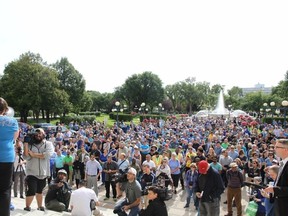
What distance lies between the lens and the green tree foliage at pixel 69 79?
55.6m

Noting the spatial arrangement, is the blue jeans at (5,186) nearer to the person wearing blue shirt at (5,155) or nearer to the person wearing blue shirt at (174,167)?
the person wearing blue shirt at (5,155)

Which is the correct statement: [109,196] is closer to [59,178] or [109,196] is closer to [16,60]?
[59,178]

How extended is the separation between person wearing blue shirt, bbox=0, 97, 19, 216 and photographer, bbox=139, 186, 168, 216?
2.38 metres

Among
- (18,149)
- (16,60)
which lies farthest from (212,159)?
(16,60)

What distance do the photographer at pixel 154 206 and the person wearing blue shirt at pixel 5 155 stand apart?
238 cm

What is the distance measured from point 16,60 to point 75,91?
42.4 feet

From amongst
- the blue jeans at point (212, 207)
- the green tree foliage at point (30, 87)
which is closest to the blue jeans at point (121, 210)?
the blue jeans at point (212, 207)

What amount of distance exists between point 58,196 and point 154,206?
9.35ft

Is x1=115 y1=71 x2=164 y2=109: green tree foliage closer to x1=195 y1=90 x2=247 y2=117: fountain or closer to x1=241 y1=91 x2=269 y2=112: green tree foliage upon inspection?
x1=195 y1=90 x2=247 y2=117: fountain

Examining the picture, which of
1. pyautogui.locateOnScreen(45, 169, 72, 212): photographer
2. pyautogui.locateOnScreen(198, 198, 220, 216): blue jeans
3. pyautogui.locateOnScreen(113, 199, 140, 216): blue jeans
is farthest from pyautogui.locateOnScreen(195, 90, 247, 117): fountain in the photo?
pyautogui.locateOnScreen(113, 199, 140, 216): blue jeans

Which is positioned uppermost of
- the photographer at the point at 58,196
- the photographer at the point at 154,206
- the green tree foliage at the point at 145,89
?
the green tree foliage at the point at 145,89

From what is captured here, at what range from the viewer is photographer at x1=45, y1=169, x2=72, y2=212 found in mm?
6246

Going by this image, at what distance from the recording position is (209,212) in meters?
6.36

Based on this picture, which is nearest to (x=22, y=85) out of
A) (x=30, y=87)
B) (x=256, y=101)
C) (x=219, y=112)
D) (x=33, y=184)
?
(x=30, y=87)
